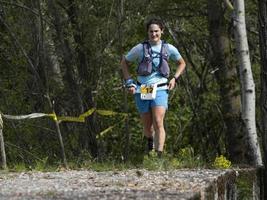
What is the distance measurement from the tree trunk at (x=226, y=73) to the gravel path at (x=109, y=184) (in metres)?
7.42

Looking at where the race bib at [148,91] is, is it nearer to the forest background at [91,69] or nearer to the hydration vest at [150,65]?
the hydration vest at [150,65]

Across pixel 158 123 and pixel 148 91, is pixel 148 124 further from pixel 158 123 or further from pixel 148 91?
pixel 148 91

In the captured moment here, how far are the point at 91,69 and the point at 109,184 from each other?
9.22 m

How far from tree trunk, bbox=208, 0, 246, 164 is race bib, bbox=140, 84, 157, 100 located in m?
6.49

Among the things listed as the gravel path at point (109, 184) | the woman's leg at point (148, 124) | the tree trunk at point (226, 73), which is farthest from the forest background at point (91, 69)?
the gravel path at point (109, 184)

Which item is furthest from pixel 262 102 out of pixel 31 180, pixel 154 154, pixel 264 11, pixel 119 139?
pixel 119 139

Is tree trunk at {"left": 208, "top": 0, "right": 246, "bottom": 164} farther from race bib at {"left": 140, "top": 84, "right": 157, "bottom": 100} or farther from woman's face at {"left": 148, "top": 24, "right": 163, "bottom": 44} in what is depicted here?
race bib at {"left": 140, "top": 84, "right": 157, "bottom": 100}

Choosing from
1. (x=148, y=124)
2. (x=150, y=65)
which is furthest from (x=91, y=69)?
(x=150, y=65)

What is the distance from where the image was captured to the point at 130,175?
8.36 m

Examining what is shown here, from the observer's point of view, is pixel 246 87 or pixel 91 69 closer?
pixel 246 87

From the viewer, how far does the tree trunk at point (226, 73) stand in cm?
1619

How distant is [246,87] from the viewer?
11734 millimetres

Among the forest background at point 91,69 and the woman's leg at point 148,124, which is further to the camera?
the forest background at point 91,69

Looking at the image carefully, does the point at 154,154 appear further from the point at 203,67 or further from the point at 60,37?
the point at 203,67
